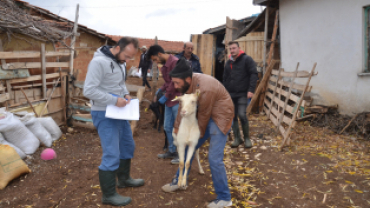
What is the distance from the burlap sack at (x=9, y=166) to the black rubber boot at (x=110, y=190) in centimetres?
191

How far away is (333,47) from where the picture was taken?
6.90 m

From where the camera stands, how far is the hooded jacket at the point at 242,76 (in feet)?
18.1

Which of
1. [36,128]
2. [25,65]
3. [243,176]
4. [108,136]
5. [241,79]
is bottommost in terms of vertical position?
[243,176]

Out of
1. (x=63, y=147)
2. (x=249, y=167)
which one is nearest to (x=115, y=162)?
(x=249, y=167)

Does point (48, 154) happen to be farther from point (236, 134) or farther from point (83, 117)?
point (236, 134)

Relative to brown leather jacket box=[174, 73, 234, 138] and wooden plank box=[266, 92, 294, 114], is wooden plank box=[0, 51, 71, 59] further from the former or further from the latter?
wooden plank box=[266, 92, 294, 114]

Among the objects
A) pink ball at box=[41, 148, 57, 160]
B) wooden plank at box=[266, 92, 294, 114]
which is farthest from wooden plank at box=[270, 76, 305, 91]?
pink ball at box=[41, 148, 57, 160]

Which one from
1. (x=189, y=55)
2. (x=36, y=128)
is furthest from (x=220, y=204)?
(x=36, y=128)

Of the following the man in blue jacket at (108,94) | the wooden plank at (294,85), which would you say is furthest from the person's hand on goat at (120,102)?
the wooden plank at (294,85)

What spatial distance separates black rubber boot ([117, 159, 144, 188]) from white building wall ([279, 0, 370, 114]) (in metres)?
5.65

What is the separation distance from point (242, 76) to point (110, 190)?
354cm

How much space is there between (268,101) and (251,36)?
2.87 meters

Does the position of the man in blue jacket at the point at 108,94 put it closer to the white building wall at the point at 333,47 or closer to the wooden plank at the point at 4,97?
the wooden plank at the point at 4,97

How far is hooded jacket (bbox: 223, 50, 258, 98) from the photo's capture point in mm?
5504
